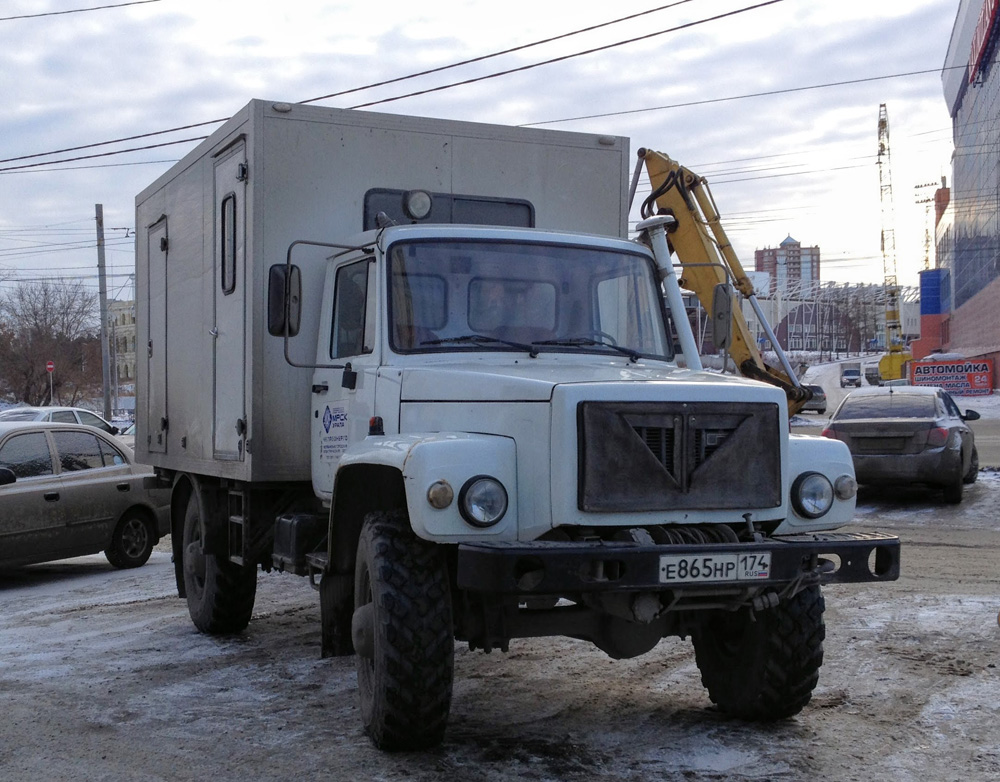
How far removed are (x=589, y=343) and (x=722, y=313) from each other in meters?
0.87

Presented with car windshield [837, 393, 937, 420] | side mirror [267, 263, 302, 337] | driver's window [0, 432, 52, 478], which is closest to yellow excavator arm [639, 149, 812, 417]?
car windshield [837, 393, 937, 420]

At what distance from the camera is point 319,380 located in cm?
728

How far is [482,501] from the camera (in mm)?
5219

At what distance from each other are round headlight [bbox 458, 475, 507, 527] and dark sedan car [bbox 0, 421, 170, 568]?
6.74 meters

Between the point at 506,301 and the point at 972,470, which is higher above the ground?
the point at 506,301

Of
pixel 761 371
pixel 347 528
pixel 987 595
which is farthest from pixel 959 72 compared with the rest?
pixel 347 528

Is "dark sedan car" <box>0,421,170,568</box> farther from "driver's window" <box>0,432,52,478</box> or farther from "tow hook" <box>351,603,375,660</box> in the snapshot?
"tow hook" <box>351,603,375,660</box>

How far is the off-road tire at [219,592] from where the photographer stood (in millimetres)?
8641

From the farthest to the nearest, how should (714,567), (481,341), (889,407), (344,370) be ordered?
(889,407) → (344,370) → (481,341) → (714,567)

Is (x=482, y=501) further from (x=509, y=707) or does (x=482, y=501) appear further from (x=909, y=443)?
(x=909, y=443)

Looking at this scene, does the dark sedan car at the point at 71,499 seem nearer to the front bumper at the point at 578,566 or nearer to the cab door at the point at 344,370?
the cab door at the point at 344,370

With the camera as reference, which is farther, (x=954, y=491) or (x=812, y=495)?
(x=954, y=491)

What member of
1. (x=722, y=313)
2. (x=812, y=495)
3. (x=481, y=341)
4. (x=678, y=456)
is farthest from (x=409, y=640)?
(x=722, y=313)

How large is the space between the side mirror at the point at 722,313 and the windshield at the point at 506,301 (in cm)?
36
